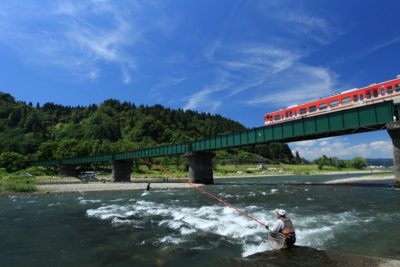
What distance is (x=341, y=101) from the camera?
40219mm

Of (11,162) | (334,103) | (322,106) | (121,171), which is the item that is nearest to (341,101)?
(334,103)

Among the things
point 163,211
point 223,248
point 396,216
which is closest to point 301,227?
point 223,248

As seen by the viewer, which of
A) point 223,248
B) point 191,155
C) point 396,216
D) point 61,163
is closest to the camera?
point 223,248

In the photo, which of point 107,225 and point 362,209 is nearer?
point 107,225

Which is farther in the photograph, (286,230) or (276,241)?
(276,241)

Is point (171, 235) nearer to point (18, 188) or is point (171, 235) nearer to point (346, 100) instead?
point (346, 100)

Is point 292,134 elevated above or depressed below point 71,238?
above

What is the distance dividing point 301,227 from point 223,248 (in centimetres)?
642

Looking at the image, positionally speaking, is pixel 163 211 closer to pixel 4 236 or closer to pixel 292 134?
pixel 4 236

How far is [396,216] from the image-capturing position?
19.9m

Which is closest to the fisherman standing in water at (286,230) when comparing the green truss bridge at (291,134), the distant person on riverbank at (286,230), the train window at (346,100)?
the distant person on riverbank at (286,230)

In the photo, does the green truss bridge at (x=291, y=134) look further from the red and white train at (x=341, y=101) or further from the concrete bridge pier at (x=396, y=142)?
the red and white train at (x=341, y=101)

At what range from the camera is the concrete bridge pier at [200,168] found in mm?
63562

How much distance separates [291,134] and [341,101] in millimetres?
8591
